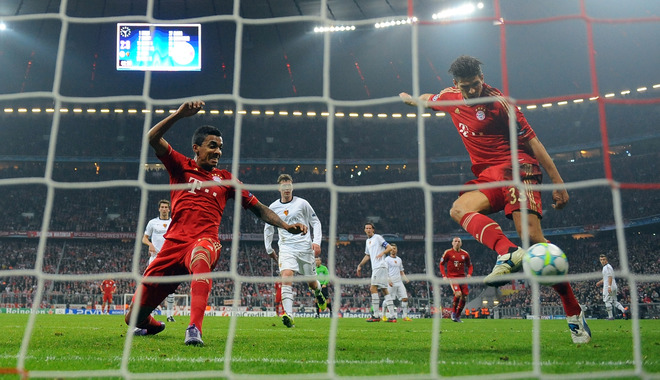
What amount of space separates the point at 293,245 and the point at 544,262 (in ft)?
18.4

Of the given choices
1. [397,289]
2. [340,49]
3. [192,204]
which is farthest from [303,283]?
[192,204]

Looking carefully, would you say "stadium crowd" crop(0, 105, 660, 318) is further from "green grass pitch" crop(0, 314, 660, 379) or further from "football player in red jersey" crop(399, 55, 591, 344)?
"football player in red jersey" crop(399, 55, 591, 344)

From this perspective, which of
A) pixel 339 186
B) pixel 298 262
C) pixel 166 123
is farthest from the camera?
pixel 339 186

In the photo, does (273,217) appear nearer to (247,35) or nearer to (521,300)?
(247,35)

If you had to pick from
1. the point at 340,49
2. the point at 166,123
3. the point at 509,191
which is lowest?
the point at 509,191

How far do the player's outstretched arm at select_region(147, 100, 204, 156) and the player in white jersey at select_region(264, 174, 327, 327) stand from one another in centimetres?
392

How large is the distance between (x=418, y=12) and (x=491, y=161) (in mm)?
18294

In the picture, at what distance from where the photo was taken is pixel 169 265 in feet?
16.9

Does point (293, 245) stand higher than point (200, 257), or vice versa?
point (293, 245)

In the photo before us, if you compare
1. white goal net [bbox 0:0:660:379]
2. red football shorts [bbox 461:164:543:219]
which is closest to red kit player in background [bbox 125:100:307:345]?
red football shorts [bbox 461:164:543:219]

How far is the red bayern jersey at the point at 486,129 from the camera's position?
5.55 meters

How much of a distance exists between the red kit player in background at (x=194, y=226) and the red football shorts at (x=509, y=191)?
5.93ft

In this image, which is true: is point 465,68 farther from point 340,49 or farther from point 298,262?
point 340,49

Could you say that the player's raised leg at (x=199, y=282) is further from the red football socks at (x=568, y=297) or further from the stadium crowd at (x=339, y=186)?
the stadium crowd at (x=339, y=186)
